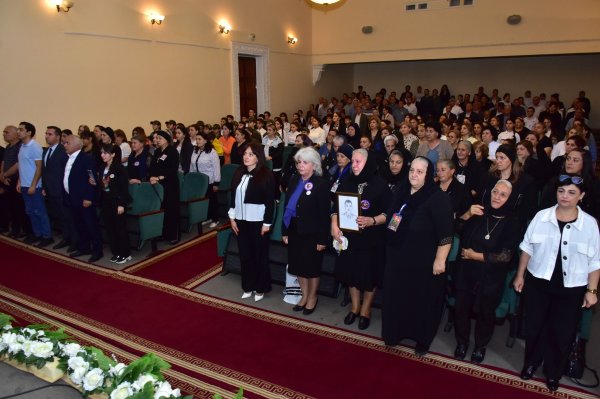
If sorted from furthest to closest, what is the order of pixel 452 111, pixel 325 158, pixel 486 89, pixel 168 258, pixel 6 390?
pixel 486 89, pixel 452 111, pixel 325 158, pixel 168 258, pixel 6 390

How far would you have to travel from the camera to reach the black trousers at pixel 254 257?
433cm

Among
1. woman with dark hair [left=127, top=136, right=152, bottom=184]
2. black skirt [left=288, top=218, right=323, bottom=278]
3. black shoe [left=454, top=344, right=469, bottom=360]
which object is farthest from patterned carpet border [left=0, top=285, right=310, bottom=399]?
woman with dark hair [left=127, top=136, right=152, bottom=184]

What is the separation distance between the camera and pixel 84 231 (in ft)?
18.9

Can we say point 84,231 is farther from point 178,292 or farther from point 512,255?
point 512,255

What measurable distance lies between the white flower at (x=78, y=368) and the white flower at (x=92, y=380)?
0.09 feet

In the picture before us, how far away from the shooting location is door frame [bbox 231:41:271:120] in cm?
1212

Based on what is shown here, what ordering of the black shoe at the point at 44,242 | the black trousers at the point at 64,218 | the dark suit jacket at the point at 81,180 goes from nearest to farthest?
the dark suit jacket at the point at 81,180, the black trousers at the point at 64,218, the black shoe at the point at 44,242

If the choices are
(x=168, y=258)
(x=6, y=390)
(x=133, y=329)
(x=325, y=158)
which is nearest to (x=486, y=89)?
(x=325, y=158)

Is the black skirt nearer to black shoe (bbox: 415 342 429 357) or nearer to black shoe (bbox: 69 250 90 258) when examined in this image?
black shoe (bbox: 415 342 429 357)

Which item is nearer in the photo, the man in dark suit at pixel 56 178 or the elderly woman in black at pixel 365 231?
the elderly woman in black at pixel 365 231

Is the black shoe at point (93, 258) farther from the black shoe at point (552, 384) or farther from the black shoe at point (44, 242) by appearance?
the black shoe at point (552, 384)

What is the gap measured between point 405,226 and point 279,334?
1.49 meters

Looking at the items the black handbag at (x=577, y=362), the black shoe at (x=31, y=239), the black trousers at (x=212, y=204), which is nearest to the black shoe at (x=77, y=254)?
the black shoe at (x=31, y=239)

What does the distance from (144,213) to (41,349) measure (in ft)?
12.3
